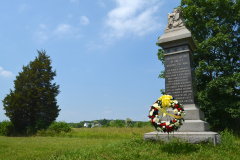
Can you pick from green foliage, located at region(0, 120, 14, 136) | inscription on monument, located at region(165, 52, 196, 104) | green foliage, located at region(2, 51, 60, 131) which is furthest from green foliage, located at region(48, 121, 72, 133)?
inscription on monument, located at region(165, 52, 196, 104)

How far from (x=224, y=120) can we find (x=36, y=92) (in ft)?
66.7

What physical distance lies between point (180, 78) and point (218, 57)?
35.1ft

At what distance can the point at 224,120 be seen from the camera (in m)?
15.2

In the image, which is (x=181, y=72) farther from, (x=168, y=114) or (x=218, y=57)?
(x=218, y=57)

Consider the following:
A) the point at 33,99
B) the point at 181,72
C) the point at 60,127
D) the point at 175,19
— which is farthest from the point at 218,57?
the point at 33,99

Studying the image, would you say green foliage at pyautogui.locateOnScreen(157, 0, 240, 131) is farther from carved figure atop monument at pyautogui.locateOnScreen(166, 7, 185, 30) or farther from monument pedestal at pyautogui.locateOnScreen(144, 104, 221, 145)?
monument pedestal at pyautogui.locateOnScreen(144, 104, 221, 145)

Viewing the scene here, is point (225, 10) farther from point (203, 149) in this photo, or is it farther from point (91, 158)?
point (91, 158)

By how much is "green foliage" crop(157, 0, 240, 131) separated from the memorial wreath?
10.2 meters

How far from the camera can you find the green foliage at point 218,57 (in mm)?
14312

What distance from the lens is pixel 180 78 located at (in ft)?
26.8

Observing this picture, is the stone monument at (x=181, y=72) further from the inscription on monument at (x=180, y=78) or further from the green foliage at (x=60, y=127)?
the green foliage at (x=60, y=127)

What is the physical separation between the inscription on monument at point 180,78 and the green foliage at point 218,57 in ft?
23.8

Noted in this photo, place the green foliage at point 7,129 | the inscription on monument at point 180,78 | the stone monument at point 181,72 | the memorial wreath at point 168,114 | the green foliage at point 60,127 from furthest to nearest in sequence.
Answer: the green foliage at point 7,129 → the green foliage at point 60,127 → the inscription on monument at point 180,78 → the stone monument at point 181,72 → the memorial wreath at point 168,114

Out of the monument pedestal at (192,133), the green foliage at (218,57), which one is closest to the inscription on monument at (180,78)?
the monument pedestal at (192,133)
